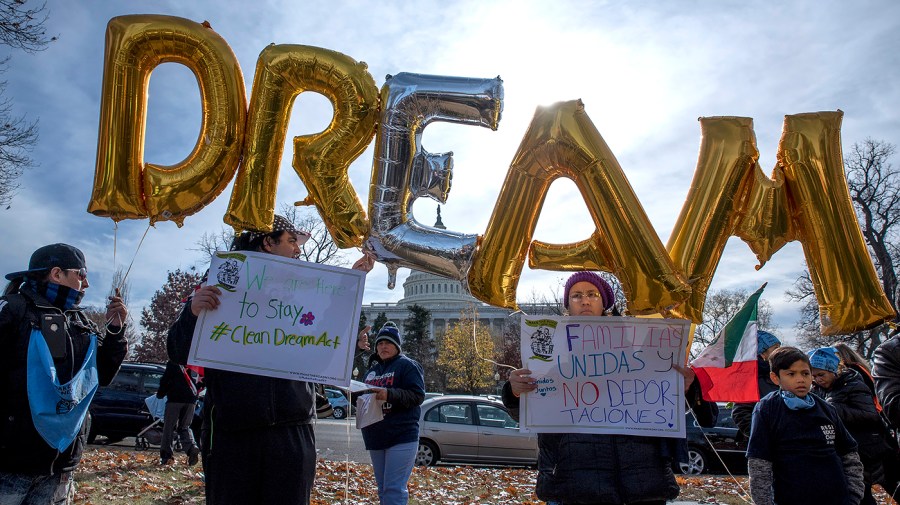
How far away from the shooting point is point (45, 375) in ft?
9.35

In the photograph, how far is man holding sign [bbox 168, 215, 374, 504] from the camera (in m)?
2.62

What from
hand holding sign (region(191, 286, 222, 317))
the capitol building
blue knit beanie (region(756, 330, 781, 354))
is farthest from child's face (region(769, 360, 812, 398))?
the capitol building

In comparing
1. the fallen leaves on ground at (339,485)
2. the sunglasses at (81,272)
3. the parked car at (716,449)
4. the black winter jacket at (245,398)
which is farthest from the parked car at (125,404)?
the parked car at (716,449)

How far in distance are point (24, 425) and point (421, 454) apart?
8.34 metres

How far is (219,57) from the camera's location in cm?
307

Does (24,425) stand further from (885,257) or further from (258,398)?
(885,257)

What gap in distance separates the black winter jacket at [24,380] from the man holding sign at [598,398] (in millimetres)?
2170

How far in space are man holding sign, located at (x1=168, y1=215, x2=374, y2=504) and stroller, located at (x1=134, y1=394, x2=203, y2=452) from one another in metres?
6.44

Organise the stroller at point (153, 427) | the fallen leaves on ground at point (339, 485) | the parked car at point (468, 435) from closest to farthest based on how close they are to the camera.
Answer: the fallen leaves on ground at point (339, 485) → the stroller at point (153, 427) → the parked car at point (468, 435)

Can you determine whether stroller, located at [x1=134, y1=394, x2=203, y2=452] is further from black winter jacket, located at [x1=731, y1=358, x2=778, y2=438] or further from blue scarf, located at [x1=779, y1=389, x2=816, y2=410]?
blue scarf, located at [x1=779, y1=389, x2=816, y2=410]

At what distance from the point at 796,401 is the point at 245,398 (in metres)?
2.94

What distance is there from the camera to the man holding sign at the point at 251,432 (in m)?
2.62

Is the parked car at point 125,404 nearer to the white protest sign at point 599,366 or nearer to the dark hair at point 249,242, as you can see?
the dark hair at point 249,242

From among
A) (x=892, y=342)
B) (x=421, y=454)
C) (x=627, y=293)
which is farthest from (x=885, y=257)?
(x=627, y=293)
